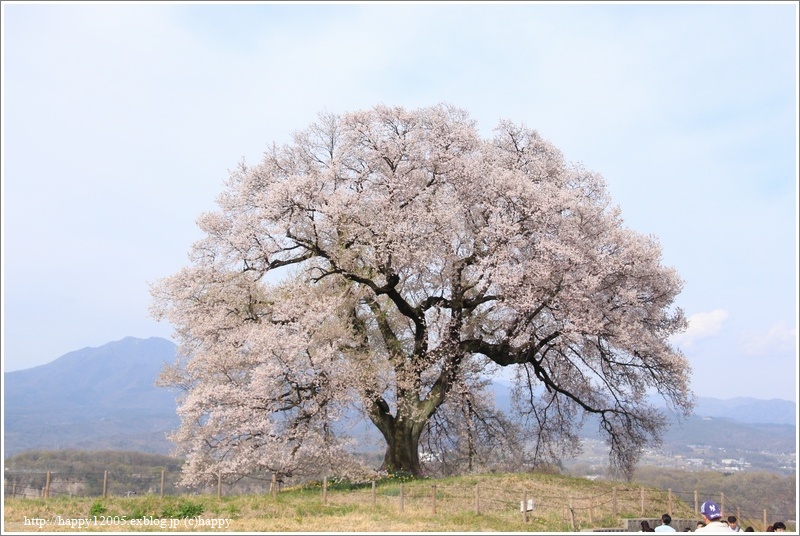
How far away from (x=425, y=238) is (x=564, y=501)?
39.2 feet

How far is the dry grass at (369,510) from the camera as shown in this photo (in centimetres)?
2227

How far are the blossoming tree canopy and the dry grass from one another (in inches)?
131

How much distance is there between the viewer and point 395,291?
34438 millimetres

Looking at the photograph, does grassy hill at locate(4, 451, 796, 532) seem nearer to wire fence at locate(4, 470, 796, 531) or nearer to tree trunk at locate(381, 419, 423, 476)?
wire fence at locate(4, 470, 796, 531)

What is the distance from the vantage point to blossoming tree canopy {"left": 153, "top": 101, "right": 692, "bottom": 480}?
99.7ft

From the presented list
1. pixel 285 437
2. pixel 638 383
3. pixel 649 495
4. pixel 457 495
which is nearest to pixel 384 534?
pixel 457 495

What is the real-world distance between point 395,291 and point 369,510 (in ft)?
37.8

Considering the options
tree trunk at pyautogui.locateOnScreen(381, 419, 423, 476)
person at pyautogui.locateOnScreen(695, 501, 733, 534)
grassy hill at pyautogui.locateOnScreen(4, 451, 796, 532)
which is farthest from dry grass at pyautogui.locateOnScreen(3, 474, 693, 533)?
person at pyautogui.locateOnScreen(695, 501, 733, 534)

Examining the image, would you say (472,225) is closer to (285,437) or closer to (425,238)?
(425,238)

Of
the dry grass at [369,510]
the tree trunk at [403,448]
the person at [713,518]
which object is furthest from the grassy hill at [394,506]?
the person at [713,518]

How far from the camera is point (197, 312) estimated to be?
33188 millimetres

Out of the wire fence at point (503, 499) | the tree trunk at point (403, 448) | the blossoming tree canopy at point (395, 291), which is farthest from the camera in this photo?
the tree trunk at point (403, 448)

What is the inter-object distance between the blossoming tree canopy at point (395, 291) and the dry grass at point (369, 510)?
3324 millimetres

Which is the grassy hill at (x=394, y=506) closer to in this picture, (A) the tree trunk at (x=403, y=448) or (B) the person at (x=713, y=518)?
(A) the tree trunk at (x=403, y=448)
